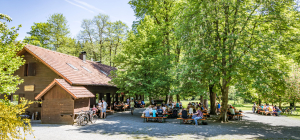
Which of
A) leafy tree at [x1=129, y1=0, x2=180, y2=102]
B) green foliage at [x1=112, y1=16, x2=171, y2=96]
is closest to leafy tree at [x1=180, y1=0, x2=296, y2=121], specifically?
green foliage at [x1=112, y1=16, x2=171, y2=96]

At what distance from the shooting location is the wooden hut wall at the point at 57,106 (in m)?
15.1

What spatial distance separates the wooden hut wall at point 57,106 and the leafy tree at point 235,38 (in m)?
9.95

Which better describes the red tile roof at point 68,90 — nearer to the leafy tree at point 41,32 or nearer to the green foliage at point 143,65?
the green foliage at point 143,65

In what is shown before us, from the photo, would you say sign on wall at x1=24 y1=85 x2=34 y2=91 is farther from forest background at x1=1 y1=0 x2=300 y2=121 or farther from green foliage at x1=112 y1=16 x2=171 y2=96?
forest background at x1=1 y1=0 x2=300 y2=121

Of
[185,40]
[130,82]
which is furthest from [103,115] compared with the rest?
[185,40]

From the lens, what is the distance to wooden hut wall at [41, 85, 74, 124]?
49.6ft

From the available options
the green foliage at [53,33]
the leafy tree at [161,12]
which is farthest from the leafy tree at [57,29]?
the leafy tree at [161,12]

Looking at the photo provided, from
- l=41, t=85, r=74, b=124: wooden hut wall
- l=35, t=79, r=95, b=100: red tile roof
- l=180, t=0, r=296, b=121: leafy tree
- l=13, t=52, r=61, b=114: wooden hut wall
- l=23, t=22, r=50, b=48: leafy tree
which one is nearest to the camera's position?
l=180, t=0, r=296, b=121: leafy tree

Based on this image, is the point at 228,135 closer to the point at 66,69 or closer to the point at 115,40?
the point at 66,69

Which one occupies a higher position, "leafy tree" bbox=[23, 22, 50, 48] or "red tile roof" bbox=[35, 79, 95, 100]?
"leafy tree" bbox=[23, 22, 50, 48]

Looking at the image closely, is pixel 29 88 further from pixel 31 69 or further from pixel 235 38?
pixel 235 38

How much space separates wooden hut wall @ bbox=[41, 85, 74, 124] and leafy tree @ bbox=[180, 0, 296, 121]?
9946mm

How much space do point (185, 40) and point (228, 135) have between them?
825 centimetres

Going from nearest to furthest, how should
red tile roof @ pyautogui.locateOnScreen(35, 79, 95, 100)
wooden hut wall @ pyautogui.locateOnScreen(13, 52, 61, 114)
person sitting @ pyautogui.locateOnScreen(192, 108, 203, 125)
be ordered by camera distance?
person sitting @ pyautogui.locateOnScreen(192, 108, 203, 125), red tile roof @ pyautogui.locateOnScreen(35, 79, 95, 100), wooden hut wall @ pyautogui.locateOnScreen(13, 52, 61, 114)
